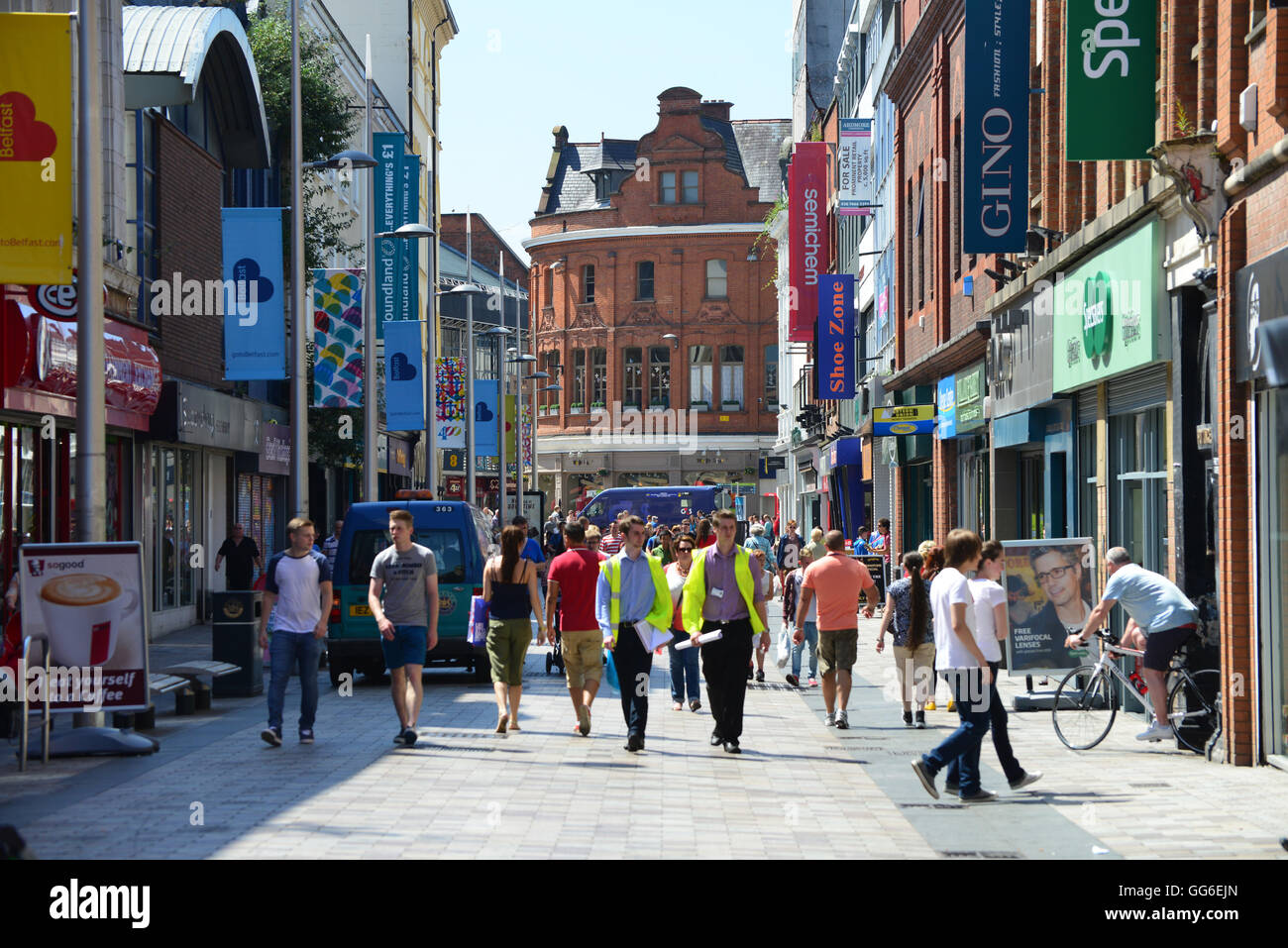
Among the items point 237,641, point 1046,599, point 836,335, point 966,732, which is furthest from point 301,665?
point 836,335

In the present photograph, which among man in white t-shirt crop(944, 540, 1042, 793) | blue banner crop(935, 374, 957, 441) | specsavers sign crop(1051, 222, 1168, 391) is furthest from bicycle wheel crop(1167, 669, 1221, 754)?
blue banner crop(935, 374, 957, 441)

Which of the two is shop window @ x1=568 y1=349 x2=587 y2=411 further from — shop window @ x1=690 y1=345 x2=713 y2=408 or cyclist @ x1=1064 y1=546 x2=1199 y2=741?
cyclist @ x1=1064 y1=546 x2=1199 y2=741

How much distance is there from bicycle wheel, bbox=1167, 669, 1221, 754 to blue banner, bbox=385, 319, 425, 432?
78.5 ft

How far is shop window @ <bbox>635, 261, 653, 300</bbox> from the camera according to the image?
260 feet

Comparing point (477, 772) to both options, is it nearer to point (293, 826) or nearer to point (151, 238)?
point (293, 826)

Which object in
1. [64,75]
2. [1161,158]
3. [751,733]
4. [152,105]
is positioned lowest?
[751,733]

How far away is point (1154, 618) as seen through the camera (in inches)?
517

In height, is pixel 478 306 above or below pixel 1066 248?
above

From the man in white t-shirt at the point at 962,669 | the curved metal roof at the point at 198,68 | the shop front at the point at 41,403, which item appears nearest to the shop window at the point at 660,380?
the curved metal roof at the point at 198,68

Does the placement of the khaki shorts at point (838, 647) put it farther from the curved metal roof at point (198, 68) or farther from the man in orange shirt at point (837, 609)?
the curved metal roof at point (198, 68)

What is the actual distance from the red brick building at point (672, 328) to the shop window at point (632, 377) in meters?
0.05
